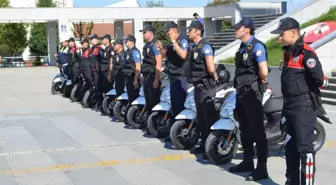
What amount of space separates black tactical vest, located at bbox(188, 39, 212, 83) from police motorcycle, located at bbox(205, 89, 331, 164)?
0.45 metres

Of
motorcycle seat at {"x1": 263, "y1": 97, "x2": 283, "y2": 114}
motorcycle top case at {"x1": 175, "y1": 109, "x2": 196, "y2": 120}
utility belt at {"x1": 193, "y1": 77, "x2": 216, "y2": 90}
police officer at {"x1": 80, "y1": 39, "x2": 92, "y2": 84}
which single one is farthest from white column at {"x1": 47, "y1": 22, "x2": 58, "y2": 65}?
motorcycle seat at {"x1": 263, "y1": 97, "x2": 283, "y2": 114}

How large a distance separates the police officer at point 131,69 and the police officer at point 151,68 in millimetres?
637

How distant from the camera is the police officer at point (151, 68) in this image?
8875 mm

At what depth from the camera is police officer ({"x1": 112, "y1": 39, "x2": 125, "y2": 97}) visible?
10.7m

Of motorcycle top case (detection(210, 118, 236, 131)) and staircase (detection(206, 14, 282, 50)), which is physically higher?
staircase (detection(206, 14, 282, 50))

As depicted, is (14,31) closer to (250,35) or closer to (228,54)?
(228,54)

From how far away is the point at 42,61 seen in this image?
140 feet

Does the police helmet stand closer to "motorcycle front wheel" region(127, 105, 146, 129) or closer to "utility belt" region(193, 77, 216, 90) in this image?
"utility belt" region(193, 77, 216, 90)

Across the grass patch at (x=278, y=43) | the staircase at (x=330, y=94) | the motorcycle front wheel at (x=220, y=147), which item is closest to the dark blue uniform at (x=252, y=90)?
the motorcycle front wheel at (x=220, y=147)

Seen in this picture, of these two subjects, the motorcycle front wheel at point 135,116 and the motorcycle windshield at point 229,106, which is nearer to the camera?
the motorcycle windshield at point 229,106

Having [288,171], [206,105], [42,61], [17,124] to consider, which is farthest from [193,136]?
[42,61]

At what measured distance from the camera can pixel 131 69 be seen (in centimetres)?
1012

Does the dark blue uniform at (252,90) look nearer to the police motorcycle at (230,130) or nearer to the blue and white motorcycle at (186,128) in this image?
the police motorcycle at (230,130)

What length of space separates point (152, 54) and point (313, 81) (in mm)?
4337
